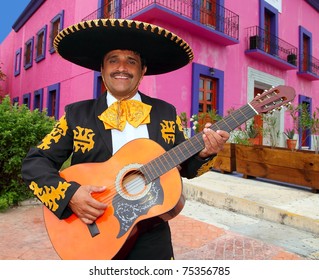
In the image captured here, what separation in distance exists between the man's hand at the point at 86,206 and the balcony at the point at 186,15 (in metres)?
7.01

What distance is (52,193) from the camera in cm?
147

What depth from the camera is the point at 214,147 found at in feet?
5.14

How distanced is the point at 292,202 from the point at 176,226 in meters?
2.02

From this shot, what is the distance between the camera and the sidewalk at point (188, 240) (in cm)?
294

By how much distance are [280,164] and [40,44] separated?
43.6ft

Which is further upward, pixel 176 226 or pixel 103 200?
pixel 103 200

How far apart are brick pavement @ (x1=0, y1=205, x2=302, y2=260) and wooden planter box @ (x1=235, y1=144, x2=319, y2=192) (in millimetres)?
2360

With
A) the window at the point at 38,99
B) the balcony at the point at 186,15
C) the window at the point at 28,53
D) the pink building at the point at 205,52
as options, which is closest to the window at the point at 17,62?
the pink building at the point at 205,52

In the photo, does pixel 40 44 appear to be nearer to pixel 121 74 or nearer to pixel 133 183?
pixel 121 74

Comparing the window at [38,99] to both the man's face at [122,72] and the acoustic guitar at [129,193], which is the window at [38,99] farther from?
the acoustic guitar at [129,193]

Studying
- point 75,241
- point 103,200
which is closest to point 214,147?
point 103,200

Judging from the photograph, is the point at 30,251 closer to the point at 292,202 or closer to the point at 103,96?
the point at 103,96

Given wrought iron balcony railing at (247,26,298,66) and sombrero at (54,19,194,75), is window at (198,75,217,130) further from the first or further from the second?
sombrero at (54,19,194,75)

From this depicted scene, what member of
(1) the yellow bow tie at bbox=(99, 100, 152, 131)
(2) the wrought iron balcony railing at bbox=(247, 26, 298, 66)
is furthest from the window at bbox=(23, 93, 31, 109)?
(1) the yellow bow tie at bbox=(99, 100, 152, 131)
